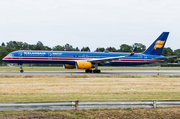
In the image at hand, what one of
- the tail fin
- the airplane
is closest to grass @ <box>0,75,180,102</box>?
the airplane

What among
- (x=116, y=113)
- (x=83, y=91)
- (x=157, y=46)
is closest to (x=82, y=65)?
(x=157, y=46)

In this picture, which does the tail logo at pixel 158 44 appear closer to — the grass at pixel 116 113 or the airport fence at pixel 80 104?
the airport fence at pixel 80 104

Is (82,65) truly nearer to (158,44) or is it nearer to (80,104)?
(158,44)

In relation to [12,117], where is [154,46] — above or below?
above

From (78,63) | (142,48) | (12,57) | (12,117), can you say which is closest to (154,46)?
(78,63)

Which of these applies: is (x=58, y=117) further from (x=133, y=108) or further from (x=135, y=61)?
(x=135, y=61)

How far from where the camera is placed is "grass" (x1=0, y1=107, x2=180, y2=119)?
8.53 meters

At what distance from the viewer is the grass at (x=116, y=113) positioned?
853cm

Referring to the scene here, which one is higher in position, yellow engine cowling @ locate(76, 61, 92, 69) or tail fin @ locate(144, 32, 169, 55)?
tail fin @ locate(144, 32, 169, 55)

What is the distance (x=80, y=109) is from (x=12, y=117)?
266cm

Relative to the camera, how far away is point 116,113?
8797mm

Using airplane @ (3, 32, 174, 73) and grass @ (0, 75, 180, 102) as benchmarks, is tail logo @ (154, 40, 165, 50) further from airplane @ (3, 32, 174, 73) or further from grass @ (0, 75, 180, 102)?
grass @ (0, 75, 180, 102)

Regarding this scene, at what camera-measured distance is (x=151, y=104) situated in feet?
30.5

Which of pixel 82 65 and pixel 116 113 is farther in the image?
pixel 82 65
